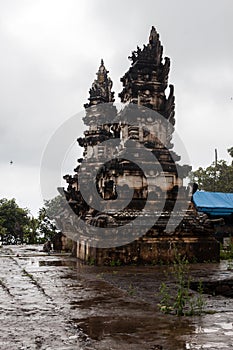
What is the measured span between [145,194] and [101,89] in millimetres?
15423

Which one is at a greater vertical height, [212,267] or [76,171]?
[76,171]

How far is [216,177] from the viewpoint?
4672 cm

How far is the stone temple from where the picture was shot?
13742 millimetres

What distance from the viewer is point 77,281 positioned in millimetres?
9938

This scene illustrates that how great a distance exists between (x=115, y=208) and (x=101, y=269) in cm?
312

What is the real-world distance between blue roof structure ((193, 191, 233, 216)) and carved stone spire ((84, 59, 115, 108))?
8.66m

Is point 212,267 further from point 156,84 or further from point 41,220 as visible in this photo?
point 41,220

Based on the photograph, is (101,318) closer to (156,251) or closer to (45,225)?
(156,251)

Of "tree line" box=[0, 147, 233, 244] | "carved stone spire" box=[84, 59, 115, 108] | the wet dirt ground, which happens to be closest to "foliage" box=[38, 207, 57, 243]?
"tree line" box=[0, 147, 233, 244]

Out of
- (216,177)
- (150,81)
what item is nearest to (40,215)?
(150,81)

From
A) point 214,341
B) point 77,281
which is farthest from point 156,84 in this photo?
point 214,341

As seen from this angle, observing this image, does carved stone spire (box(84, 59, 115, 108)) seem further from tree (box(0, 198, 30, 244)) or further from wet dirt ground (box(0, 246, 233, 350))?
wet dirt ground (box(0, 246, 233, 350))

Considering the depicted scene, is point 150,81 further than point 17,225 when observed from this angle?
No

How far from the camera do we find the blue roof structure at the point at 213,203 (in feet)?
84.7
